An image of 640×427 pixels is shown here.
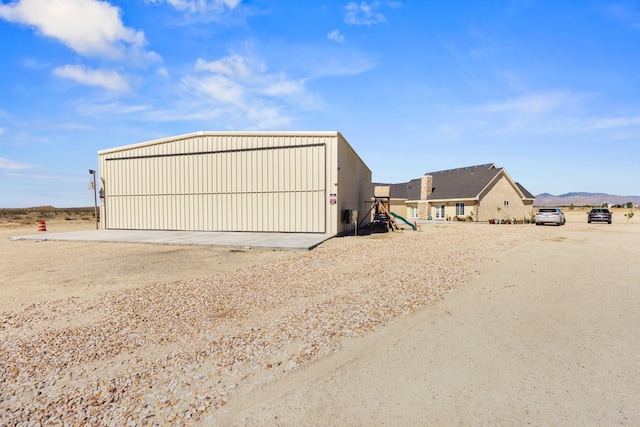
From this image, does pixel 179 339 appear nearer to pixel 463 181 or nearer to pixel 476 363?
pixel 476 363

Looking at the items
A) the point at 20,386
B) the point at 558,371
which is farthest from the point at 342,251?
the point at 20,386

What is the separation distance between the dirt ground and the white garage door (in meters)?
11.2

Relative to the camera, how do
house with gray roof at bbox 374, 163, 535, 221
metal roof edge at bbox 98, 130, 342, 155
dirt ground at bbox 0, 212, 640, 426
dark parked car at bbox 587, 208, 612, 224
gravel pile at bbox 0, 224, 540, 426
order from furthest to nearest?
house with gray roof at bbox 374, 163, 535, 221 → dark parked car at bbox 587, 208, 612, 224 → metal roof edge at bbox 98, 130, 342, 155 → gravel pile at bbox 0, 224, 540, 426 → dirt ground at bbox 0, 212, 640, 426

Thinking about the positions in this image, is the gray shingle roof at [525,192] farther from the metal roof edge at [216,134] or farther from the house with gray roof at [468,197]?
the metal roof edge at [216,134]

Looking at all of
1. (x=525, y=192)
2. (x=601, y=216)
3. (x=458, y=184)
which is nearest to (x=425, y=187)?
(x=458, y=184)

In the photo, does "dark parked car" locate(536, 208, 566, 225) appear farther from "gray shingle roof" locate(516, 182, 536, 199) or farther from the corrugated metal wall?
the corrugated metal wall

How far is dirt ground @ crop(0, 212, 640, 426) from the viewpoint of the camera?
276 centimetres

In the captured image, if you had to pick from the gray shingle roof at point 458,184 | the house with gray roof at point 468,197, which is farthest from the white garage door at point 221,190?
the gray shingle roof at point 458,184

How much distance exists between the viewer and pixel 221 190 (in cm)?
2005

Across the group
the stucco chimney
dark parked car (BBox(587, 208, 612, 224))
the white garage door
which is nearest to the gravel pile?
the white garage door

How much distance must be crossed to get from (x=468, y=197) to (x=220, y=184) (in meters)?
25.6

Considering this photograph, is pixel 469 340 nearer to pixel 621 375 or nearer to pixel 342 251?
pixel 621 375

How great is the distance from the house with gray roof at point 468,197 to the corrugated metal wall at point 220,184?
1927 cm

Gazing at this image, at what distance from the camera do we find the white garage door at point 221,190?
18344 mm
